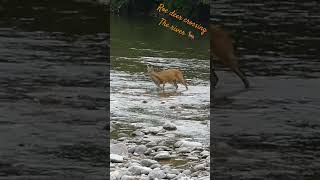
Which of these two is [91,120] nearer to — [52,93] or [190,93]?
[52,93]

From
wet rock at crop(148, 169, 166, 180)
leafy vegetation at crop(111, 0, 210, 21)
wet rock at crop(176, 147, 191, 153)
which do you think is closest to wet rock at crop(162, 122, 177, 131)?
wet rock at crop(176, 147, 191, 153)

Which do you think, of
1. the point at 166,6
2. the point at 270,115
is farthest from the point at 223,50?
the point at 166,6

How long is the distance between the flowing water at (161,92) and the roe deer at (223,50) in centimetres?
62

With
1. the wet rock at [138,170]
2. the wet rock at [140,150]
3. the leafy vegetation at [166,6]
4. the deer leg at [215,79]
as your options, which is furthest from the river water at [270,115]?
the leafy vegetation at [166,6]

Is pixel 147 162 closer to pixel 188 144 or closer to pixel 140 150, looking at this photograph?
pixel 140 150

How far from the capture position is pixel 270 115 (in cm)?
994

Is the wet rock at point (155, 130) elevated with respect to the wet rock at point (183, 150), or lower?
lower

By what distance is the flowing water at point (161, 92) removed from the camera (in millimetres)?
10453

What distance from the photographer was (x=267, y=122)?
952cm

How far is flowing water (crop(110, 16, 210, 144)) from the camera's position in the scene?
34.3ft

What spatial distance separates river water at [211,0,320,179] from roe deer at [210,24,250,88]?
19 centimetres

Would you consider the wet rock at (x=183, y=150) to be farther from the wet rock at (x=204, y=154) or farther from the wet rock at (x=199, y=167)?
the wet rock at (x=199, y=167)

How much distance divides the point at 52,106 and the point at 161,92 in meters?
2.92

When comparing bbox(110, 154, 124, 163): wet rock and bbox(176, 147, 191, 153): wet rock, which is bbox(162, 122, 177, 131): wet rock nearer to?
bbox(176, 147, 191, 153): wet rock
